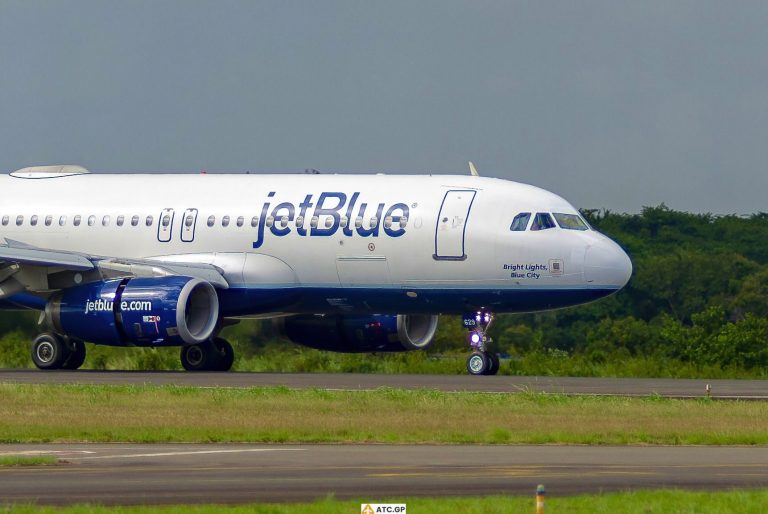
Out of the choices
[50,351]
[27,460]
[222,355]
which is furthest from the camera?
[222,355]

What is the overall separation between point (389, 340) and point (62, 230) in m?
8.56

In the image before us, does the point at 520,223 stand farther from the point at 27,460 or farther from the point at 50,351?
the point at 27,460

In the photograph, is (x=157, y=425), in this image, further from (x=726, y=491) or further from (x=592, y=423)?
(x=726, y=491)

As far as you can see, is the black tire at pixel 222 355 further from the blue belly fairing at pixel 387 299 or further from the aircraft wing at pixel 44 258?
the aircraft wing at pixel 44 258

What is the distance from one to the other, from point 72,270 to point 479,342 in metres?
9.38

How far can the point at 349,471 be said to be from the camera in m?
18.5

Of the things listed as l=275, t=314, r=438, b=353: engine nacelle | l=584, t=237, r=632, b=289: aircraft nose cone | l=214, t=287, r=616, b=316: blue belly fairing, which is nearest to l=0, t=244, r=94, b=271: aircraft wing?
l=214, t=287, r=616, b=316: blue belly fairing

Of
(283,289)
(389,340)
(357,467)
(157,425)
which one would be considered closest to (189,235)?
(283,289)

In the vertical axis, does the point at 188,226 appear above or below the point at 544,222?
above

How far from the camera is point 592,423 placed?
25031mm

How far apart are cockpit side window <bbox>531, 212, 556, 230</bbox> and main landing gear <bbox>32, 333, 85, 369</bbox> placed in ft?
36.9

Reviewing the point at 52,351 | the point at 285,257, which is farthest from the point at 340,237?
the point at 52,351

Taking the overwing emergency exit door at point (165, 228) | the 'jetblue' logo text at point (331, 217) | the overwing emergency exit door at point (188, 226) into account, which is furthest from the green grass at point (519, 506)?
the overwing emergency exit door at point (165, 228)

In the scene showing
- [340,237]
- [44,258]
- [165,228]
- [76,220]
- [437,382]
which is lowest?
[437,382]
